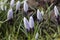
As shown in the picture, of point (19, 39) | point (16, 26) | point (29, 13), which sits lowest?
point (19, 39)

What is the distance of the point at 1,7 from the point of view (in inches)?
71.2

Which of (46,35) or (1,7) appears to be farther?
(1,7)

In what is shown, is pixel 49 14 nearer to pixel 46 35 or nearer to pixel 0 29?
pixel 46 35

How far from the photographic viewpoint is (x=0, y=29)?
1783 millimetres

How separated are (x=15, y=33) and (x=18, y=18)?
5.3 inches

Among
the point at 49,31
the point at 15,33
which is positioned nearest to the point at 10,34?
the point at 15,33

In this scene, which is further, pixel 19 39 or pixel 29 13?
pixel 29 13

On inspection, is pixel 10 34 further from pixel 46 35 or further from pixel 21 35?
pixel 46 35

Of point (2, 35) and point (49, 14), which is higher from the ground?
point (49, 14)

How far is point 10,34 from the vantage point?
66.6 inches

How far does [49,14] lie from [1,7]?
396mm

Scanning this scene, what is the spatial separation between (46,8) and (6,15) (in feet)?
1.11

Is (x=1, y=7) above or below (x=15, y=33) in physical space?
above

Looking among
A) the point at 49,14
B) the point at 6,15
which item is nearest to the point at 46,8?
the point at 49,14
